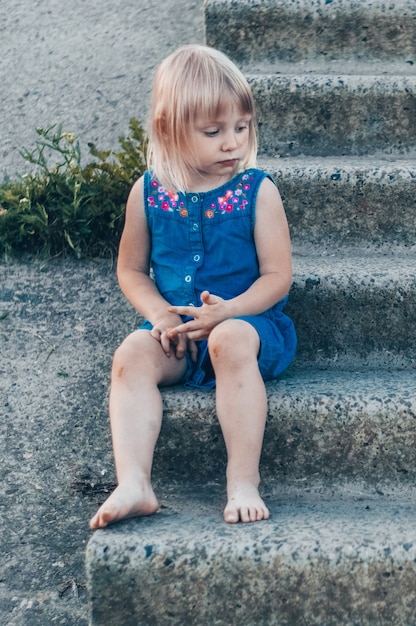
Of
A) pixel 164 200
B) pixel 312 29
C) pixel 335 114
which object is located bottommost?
pixel 164 200

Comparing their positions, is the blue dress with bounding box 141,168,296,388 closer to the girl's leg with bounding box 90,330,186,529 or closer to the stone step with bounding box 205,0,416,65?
the girl's leg with bounding box 90,330,186,529

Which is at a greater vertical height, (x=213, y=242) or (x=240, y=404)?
(x=213, y=242)

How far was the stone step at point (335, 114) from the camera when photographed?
3.02m

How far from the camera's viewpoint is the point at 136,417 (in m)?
2.08

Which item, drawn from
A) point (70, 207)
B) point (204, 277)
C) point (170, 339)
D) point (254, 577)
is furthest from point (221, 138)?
point (254, 577)

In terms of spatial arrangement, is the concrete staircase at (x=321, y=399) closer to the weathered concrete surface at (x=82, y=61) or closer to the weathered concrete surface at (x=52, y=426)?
the weathered concrete surface at (x=52, y=426)

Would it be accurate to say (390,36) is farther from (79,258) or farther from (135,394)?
(135,394)

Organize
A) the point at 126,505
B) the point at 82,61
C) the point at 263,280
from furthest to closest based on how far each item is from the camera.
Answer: the point at 82,61 → the point at 263,280 → the point at 126,505

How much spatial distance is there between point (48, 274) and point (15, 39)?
1.54m

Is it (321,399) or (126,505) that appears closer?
(126,505)

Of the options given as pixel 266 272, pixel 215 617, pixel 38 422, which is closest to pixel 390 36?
pixel 266 272

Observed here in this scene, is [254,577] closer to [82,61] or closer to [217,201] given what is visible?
[217,201]

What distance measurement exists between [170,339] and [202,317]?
0.11 metres

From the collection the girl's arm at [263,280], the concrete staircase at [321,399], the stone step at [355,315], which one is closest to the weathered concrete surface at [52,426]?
the concrete staircase at [321,399]
